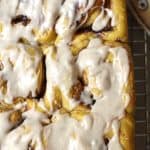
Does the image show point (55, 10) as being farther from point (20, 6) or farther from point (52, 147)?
point (52, 147)

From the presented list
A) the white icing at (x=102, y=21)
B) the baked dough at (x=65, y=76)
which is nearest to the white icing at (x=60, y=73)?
the baked dough at (x=65, y=76)

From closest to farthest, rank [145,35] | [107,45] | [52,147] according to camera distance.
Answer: [52,147] < [107,45] < [145,35]

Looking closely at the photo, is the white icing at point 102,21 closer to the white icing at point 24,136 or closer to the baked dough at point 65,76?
the baked dough at point 65,76

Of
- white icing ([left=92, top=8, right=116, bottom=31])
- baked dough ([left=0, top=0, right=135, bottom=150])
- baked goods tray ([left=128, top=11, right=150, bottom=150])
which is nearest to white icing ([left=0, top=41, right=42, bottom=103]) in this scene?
baked dough ([left=0, top=0, right=135, bottom=150])

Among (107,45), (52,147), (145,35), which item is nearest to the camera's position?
(52,147)

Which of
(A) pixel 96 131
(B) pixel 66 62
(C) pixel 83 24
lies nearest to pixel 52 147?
(A) pixel 96 131

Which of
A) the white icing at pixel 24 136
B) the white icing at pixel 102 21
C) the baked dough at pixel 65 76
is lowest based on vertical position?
the white icing at pixel 24 136

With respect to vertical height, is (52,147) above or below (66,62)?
below

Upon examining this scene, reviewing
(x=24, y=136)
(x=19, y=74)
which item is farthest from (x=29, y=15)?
(x=24, y=136)
